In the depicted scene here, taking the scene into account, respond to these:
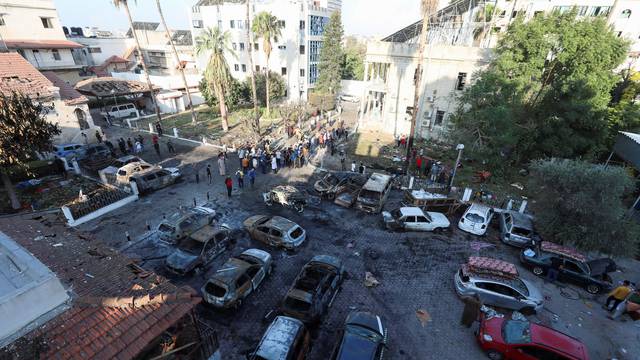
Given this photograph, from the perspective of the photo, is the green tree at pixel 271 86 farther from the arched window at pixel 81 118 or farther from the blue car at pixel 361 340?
the blue car at pixel 361 340

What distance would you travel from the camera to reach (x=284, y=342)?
28.1 ft

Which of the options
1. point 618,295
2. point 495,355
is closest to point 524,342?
point 495,355

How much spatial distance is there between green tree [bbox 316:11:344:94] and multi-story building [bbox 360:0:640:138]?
14640mm

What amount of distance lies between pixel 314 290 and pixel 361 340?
2569 mm

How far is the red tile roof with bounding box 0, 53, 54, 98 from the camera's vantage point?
22.1 m

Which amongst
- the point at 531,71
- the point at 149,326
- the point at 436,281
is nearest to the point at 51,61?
the point at 149,326

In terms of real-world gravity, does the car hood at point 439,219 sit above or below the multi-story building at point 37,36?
below

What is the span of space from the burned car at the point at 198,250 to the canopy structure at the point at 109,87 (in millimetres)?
29624

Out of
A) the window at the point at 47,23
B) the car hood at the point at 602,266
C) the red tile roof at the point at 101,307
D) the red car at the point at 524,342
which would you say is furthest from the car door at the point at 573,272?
the window at the point at 47,23

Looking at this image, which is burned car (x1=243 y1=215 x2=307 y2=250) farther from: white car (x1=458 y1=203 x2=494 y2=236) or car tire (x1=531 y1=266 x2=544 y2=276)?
car tire (x1=531 y1=266 x2=544 y2=276)

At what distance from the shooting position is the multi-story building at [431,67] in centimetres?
2622

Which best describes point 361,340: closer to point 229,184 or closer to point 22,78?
point 229,184

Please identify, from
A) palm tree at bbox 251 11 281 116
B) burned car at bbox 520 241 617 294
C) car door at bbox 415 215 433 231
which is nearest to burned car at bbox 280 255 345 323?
car door at bbox 415 215 433 231

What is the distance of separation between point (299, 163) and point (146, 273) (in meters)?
16.0
